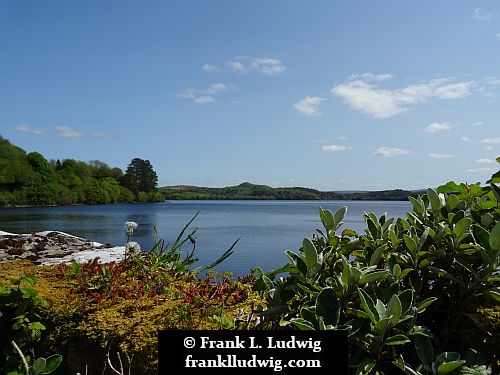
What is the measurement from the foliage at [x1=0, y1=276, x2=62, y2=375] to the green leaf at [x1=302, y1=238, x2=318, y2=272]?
1587 millimetres

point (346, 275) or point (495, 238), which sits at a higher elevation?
point (495, 238)

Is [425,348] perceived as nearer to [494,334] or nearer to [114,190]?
[494,334]

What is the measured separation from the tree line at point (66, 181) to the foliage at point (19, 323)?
92242 millimetres

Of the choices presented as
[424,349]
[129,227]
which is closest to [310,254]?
[424,349]

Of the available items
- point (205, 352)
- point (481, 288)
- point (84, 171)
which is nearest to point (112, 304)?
point (205, 352)

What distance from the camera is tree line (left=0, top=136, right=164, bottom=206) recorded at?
85188mm

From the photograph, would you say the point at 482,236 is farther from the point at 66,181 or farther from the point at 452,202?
the point at 66,181

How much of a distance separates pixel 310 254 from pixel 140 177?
423ft

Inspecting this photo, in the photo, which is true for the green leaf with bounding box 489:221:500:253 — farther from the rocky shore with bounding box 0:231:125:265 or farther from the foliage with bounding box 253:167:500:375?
the rocky shore with bounding box 0:231:125:265

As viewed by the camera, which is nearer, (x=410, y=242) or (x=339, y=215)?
(x=410, y=242)

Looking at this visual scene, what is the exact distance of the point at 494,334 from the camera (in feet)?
5.84

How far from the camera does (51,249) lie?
15.0 ft

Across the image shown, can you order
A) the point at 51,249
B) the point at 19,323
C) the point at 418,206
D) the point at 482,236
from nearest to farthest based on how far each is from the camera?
1. the point at 482,236
2. the point at 418,206
3. the point at 19,323
4. the point at 51,249

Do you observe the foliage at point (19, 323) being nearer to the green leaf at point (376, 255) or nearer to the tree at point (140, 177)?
the green leaf at point (376, 255)
